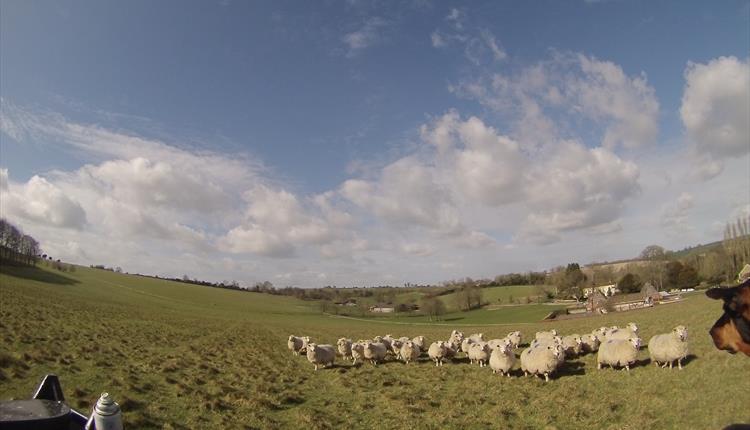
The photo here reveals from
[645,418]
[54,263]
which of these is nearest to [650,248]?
[645,418]

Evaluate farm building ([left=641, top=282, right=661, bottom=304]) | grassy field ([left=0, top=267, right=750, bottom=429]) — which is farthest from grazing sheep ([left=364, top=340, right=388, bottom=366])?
farm building ([left=641, top=282, right=661, bottom=304])

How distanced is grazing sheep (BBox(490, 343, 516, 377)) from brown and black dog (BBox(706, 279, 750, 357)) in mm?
16660

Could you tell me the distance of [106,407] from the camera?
10.3 feet

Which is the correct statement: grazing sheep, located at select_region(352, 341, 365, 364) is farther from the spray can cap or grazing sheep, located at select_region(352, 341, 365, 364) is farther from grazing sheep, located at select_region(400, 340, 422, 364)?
the spray can cap

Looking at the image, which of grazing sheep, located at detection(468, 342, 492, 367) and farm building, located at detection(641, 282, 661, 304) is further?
farm building, located at detection(641, 282, 661, 304)

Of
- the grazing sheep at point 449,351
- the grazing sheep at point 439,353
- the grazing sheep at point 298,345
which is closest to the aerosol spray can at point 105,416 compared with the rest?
the grazing sheep at point 439,353

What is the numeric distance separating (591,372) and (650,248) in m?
133

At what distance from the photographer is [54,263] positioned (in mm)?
128500

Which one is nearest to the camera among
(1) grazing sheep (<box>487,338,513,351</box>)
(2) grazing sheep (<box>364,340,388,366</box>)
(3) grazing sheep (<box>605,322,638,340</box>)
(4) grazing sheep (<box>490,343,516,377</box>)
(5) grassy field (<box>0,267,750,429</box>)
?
(5) grassy field (<box>0,267,750,429</box>)

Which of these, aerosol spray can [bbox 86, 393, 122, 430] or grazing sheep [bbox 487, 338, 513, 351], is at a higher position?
aerosol spray can [bbox 86, 393, 122, 430]

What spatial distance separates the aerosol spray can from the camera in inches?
121

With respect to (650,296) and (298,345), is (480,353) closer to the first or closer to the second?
(298,345)

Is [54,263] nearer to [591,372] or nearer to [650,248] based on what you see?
→ [591,372]

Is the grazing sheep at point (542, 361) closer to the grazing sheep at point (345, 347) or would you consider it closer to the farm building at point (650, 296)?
the grazing sheep at point (345, 347)
